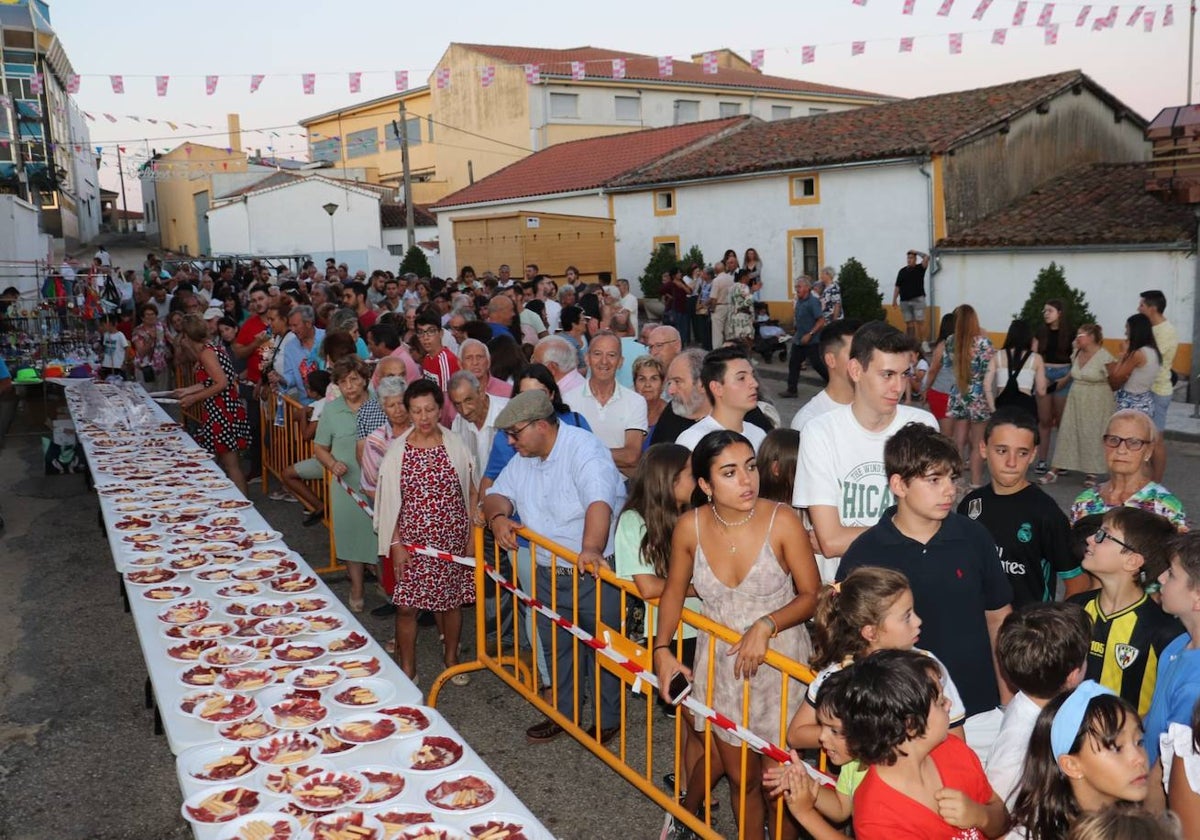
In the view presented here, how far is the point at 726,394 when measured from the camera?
4.91 meters

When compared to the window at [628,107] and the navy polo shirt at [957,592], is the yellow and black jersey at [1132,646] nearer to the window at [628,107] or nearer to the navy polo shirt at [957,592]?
the navy polo shirt at [957,592]

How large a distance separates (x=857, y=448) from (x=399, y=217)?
4503cm

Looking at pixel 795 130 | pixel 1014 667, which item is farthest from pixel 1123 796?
pixel 795 130

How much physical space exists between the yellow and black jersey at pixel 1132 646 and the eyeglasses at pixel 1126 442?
1.23m

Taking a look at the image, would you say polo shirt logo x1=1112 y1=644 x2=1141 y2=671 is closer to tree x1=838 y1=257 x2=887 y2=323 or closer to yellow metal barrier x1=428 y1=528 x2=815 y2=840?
yellow metal barrier x1=428 y1=528 x2=815 y2=840

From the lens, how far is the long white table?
3.30m

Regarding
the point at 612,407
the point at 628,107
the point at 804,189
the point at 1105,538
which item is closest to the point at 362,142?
the point at 628,107

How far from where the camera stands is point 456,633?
20.1 feet

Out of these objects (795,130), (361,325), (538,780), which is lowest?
(538,780)

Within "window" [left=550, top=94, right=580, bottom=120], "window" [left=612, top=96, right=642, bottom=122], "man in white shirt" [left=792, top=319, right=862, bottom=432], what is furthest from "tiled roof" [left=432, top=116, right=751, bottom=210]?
"man in white shirt" [left=792, top=319, right=862, bottom=432]

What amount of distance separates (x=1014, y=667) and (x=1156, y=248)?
58.6 ft

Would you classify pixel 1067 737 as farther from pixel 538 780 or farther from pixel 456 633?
pixel 456 633

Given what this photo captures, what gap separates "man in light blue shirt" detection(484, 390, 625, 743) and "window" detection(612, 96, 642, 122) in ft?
143

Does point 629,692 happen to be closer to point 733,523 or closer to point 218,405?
point 733,523
